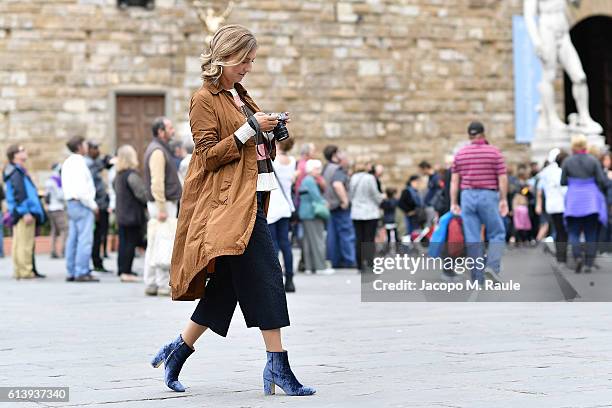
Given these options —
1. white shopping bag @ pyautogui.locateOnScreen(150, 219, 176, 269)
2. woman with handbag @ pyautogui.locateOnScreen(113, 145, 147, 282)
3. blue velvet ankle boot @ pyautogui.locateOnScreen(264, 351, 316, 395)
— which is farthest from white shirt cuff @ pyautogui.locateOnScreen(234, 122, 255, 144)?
woman with handbag @ pyautogui.locateOnScreen(113, 145, 147, 282)

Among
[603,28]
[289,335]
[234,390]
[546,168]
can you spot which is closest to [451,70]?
[603,28]

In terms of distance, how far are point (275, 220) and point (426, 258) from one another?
2.54m

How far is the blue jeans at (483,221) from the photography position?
1272 cm

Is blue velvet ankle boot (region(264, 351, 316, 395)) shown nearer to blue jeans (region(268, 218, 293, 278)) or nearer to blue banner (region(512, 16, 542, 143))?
blue jeans (region(268, 218, 293, 278))

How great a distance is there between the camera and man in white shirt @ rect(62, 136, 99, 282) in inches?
592

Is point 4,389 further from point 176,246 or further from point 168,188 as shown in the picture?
point 168,188

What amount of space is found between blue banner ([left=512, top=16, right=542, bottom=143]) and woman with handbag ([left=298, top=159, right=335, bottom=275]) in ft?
35.3

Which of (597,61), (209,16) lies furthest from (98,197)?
(597,61)

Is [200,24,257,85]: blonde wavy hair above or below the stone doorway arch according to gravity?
below

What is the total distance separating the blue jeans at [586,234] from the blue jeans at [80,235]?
5.43 m

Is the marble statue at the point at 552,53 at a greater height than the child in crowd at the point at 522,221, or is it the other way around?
the marble statue at the point at 552,53
